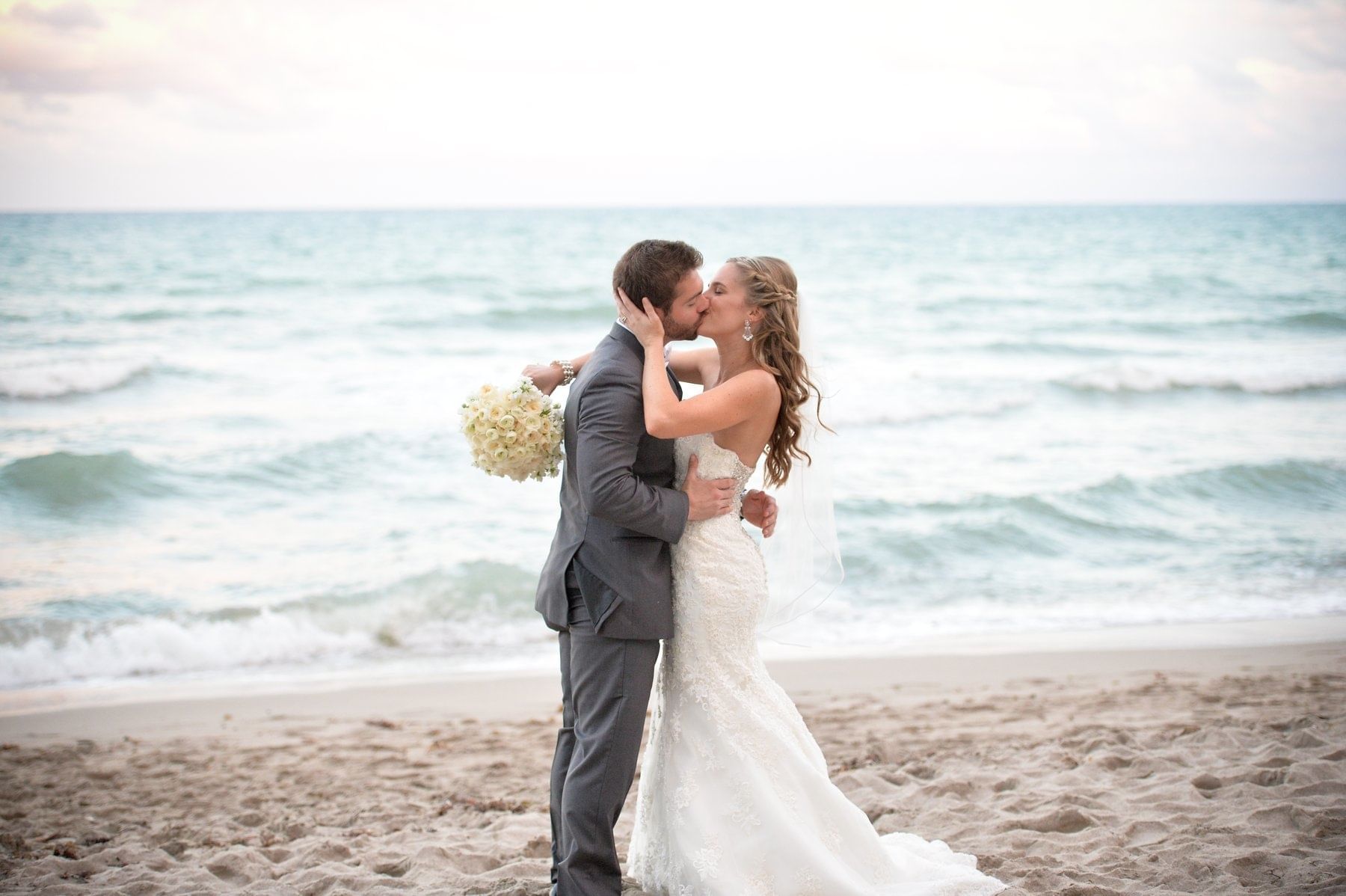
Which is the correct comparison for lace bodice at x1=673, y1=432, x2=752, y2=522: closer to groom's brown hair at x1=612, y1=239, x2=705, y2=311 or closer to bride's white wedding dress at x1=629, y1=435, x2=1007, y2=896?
bride's white wedding dress at x1=629, y1=435, x2=1007, y2=896

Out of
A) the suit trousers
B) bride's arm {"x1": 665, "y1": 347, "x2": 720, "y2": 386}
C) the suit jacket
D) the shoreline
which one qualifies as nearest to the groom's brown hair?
the suit jacket

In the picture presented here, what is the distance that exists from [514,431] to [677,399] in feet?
1.73

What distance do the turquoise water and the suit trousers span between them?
58.0 inches

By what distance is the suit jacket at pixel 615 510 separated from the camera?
118 inches

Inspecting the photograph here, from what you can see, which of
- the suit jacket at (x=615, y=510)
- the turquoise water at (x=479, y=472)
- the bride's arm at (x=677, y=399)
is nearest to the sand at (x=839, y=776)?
the turquoise water at (x=479, y=472)

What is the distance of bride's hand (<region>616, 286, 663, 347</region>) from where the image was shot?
3.10 metres

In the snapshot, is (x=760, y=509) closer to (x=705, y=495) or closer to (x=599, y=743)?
(x=705, y=495)

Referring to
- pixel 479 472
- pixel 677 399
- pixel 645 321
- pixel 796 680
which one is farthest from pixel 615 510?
pixel 479 472

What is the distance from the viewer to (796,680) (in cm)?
636

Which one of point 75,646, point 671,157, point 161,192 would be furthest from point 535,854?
point 671,157

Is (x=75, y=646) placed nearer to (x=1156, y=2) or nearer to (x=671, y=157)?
(x=1156, y=2)

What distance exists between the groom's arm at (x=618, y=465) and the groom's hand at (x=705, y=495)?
9 cm

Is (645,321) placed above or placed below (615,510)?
above

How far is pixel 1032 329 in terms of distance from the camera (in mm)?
22016
